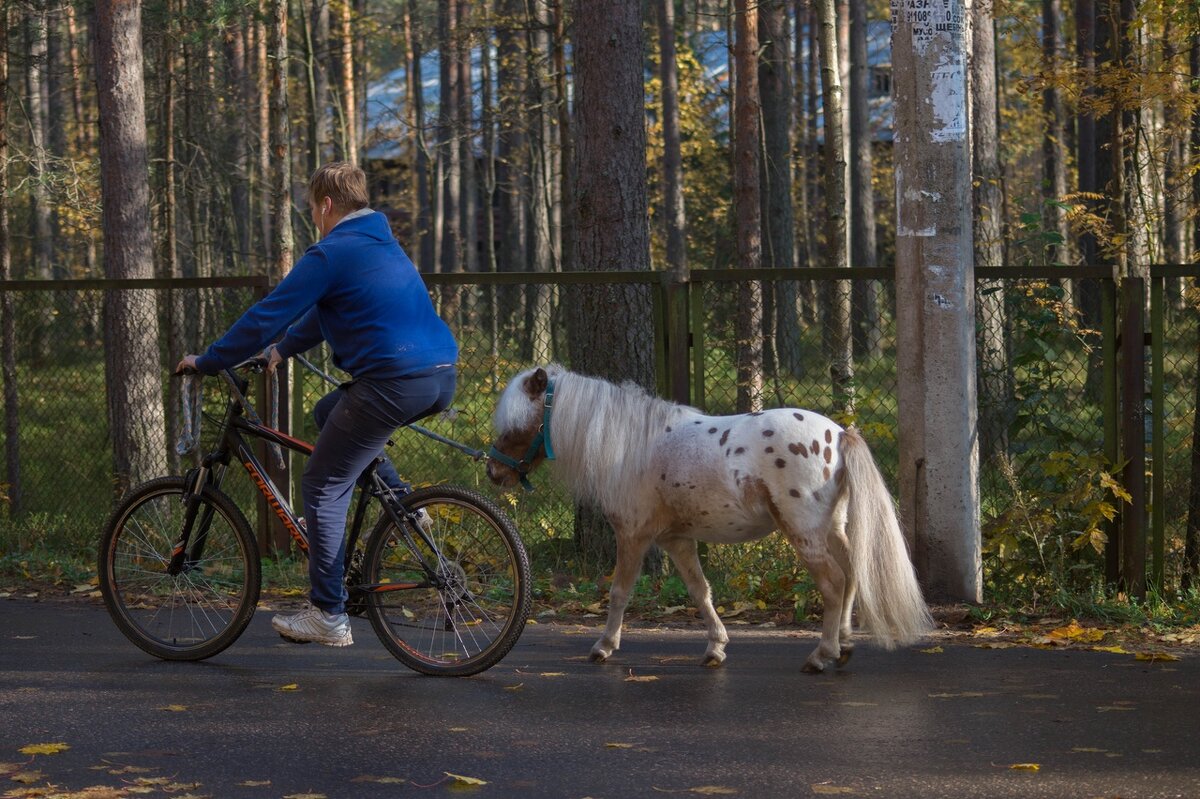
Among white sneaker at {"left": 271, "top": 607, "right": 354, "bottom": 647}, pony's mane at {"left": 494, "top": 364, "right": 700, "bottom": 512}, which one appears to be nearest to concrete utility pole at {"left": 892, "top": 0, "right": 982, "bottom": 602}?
pony's mane at {"left": 494, "top": 364, "right": 700, "bottom": 512}

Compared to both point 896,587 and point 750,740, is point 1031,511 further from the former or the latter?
point 750,740

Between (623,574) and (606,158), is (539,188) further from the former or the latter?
(623,574)

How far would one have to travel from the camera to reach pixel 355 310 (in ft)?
20.1

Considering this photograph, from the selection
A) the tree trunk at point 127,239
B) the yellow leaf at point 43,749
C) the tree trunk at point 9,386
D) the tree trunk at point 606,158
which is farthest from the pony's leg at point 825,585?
the tree trunk at point 127,239

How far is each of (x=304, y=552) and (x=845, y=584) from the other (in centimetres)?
242

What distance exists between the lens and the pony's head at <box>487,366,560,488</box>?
21.7 ft

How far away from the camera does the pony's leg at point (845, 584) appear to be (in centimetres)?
650

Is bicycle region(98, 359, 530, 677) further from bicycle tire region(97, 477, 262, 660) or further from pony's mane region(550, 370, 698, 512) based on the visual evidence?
pony's mane region(550, 370, 698, 512)

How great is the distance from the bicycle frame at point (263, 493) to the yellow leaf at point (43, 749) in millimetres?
1457

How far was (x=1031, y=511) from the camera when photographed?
8.06 metres

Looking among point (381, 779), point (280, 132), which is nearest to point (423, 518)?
point (381, 779)

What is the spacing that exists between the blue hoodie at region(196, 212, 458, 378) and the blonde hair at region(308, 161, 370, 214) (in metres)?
0.09

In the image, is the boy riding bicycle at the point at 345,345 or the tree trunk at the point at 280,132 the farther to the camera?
the tree trunk at the point at 280,132

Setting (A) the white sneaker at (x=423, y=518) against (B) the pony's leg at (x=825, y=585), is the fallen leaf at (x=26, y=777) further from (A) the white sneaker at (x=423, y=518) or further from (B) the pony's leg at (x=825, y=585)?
(B) the pony's leg at (x=825, y=585)
